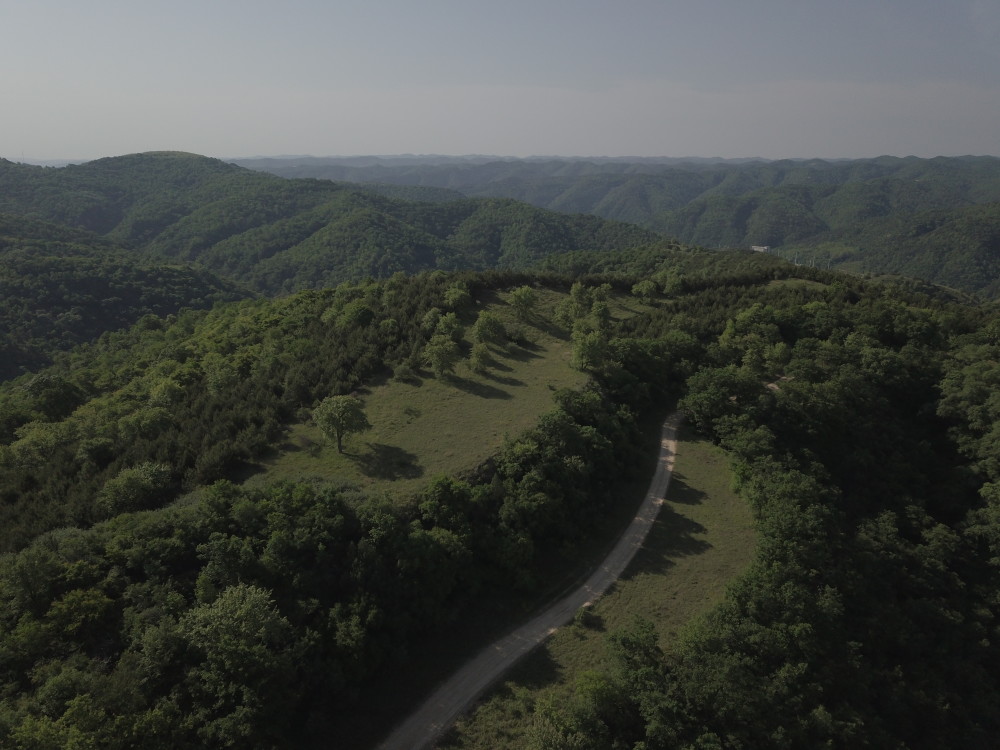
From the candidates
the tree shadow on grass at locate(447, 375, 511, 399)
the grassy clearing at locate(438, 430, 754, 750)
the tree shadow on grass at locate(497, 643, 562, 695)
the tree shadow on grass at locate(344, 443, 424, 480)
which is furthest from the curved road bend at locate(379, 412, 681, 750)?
the tree shadow on grass at locate(447, 375, 511, 399)

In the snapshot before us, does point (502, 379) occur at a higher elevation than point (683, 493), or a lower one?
higher

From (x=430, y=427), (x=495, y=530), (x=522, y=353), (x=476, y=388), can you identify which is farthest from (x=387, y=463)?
(x=522, y=353)

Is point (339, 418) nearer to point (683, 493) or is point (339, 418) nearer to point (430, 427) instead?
point (430, 427)

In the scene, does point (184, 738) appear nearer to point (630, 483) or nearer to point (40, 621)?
point (40, 621)

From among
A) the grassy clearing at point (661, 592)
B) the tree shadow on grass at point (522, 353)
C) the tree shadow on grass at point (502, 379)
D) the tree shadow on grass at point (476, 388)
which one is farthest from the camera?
the tree shadow on grass at point (522, 353)

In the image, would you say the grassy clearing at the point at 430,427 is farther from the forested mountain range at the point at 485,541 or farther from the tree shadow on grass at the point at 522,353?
the forested mountain range at the point at 485,541

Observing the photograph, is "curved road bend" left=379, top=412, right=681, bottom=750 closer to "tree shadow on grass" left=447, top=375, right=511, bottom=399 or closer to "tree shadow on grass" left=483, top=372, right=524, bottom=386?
"tree shadow on grass" left=447, top=375, right=511, bottom=399

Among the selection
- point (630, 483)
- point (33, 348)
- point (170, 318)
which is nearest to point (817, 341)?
point (630, 483)

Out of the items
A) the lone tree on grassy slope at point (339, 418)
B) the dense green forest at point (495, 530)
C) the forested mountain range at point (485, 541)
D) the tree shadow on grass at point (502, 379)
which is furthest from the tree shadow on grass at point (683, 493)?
the lone tree on grassy slope at point (339, 418)
